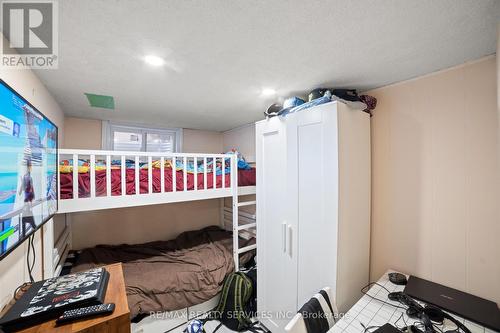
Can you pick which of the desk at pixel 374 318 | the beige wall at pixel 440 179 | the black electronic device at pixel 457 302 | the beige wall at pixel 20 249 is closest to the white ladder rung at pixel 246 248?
the beige wall at pixel 440 179

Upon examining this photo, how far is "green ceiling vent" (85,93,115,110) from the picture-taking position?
6.35 ft

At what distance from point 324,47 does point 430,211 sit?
4.43 feet

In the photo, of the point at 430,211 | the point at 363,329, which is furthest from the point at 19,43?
the point at 430,211

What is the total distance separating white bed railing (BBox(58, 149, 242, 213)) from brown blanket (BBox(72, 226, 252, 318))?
79 cm

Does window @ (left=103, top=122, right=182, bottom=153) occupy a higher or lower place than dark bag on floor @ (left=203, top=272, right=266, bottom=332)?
higher

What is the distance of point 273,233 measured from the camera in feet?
6.40

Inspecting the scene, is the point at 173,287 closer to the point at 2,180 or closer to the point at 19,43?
the point at 2,180

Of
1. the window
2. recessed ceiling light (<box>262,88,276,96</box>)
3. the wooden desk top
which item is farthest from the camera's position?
the window

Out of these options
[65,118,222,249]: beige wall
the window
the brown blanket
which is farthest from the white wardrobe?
the window

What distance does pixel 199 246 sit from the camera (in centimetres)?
287

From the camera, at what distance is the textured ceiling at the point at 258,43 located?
2.82 feet

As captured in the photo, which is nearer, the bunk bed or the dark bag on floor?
the bunk bed

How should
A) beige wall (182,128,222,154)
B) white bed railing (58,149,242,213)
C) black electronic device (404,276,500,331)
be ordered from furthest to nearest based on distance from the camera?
beige wall (182,128,222,154) → white bed railing (58,149,242,213) → black electronic device (404,276,500,331)

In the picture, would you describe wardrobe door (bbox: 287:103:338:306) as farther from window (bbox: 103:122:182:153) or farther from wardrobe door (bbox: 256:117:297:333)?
window (bbox: 103:122:182:153)
